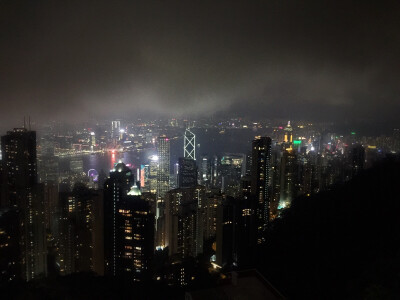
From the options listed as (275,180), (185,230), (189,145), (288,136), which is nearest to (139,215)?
(185,230)

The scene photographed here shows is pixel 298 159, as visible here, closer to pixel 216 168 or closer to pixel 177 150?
pixel 216 168

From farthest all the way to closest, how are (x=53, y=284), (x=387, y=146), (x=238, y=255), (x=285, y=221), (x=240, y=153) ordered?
1. (x=240, y=153)
2. (x=387, y=146)
3. (x=238, y=255)
4. (x=285, y=221)
5. (x=53, y=284)

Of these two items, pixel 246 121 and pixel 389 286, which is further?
pixel 246 121

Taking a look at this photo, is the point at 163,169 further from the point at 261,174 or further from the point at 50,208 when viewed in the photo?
the point at 50,208

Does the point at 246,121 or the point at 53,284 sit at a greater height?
the point at 246,121

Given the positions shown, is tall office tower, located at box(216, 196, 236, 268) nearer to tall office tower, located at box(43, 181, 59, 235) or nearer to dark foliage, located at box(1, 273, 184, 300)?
dark foliage, located at box(1, 273, 184, 300)

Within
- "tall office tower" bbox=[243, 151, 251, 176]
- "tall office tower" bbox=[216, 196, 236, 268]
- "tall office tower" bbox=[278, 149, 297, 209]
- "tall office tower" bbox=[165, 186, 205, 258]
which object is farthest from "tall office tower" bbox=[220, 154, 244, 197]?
"tall office tower" bbox=[216, 196, 236, 268]

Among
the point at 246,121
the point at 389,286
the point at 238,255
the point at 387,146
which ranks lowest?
the point at 238,255

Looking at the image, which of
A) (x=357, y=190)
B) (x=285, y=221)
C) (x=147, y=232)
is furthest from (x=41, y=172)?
(x=357, y=190)
